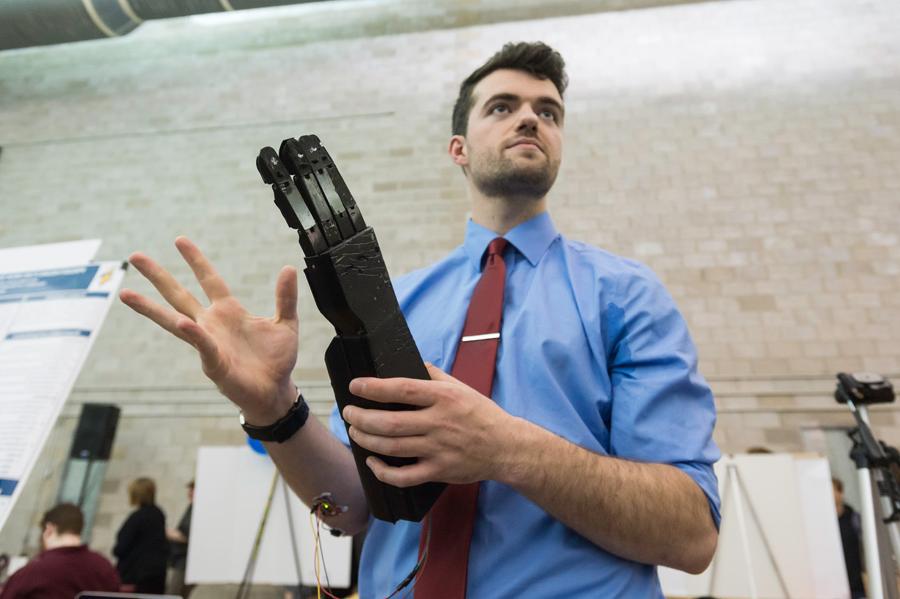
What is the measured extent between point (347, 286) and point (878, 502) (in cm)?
241

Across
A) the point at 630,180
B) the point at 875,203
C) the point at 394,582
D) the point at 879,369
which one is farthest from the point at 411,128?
the point at 394,582

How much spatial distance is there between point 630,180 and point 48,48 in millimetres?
7348

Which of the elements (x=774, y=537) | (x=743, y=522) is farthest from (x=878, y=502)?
(x=774, y=537)

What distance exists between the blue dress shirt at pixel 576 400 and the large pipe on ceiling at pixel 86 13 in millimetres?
6028

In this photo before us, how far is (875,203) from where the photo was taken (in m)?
5.03

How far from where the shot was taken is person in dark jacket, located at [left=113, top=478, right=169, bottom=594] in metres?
4.11

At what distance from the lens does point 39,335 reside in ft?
4.12

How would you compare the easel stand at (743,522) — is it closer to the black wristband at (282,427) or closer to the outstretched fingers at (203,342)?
the black wristband at (282,427)

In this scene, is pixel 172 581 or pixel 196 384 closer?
pixel 172 581

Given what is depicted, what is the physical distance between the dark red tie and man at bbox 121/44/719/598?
1 centimetres

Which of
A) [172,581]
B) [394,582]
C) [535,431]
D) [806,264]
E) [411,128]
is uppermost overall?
[411,128]

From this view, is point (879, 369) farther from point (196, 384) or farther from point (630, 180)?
point (196, 384)

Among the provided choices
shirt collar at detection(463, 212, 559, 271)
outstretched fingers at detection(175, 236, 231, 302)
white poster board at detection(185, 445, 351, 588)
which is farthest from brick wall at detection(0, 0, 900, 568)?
outstretched fingers at detection(175, 236, 231, 302)

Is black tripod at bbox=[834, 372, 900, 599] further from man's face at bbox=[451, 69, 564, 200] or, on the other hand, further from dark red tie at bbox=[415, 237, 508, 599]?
dark red tie at bbox=[415, 237, 508, 599]
